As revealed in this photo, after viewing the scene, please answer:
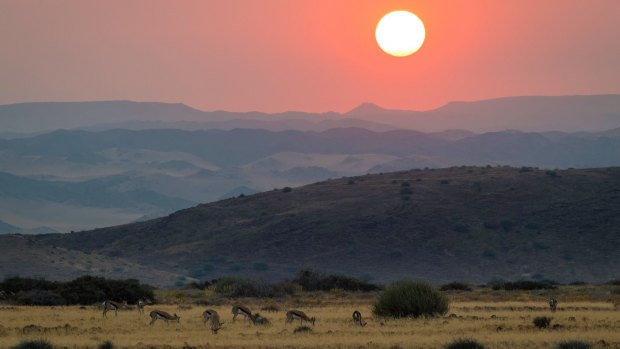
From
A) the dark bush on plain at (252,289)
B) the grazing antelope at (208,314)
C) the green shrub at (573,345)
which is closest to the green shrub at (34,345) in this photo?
the grazing antelope at (208,314)

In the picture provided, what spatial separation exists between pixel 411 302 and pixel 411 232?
232ft

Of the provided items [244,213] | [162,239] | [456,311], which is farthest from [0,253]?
[456,311]

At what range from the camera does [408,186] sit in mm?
111188

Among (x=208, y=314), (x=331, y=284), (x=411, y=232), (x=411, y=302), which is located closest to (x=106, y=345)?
(x=208, y=314)

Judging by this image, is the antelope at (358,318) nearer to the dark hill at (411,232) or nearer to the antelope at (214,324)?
the antelope at (214,324)

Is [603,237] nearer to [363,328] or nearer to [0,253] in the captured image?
[0,253]

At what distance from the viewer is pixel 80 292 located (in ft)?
122

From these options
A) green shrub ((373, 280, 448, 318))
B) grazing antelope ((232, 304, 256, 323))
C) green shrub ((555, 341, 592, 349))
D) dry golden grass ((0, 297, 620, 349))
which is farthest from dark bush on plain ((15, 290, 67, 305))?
green shrub ((555, 341, 592, 349))

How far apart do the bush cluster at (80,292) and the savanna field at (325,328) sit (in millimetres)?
2336

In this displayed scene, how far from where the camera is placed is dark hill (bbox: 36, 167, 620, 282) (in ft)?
300

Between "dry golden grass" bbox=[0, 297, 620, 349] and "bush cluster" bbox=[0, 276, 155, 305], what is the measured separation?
300cm

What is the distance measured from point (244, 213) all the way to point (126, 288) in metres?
76.1

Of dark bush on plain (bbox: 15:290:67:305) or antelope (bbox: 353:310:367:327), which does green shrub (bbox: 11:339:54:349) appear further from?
dark bush on plain (bbox: 15:290:67:305)

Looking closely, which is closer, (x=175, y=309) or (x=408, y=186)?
(x=175, y=309)
